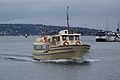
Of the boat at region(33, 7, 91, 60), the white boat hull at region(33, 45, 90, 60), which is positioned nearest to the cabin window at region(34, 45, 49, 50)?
the boat at region(33, 7, 91, 60)

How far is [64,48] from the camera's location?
63000mm

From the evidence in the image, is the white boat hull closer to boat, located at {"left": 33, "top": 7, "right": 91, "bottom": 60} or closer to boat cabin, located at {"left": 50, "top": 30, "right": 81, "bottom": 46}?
boat, located at {"left": 33, "top": 7, "right": 91, "bottom": 60}

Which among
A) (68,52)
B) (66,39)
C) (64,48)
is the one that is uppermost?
(66,39)

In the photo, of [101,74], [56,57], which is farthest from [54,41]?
[101,74]

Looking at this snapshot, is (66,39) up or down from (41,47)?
up

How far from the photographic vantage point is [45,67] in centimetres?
6078

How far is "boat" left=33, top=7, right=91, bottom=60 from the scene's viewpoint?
63.2 m

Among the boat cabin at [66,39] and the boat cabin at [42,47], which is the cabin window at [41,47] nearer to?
the boat cabin at [42,47]

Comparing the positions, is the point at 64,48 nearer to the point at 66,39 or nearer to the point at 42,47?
the point at 66,39

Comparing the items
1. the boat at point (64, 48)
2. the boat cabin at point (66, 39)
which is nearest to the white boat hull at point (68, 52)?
the boat at point (64, 48)

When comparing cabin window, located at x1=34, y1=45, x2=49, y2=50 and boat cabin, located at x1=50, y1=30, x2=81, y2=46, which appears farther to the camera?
cabin window, located at x1=34, y1=45, x2=49, y2=50

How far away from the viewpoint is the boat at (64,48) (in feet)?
207

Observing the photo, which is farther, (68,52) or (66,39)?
(66,39)

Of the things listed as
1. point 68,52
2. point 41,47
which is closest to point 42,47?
point 41,47
